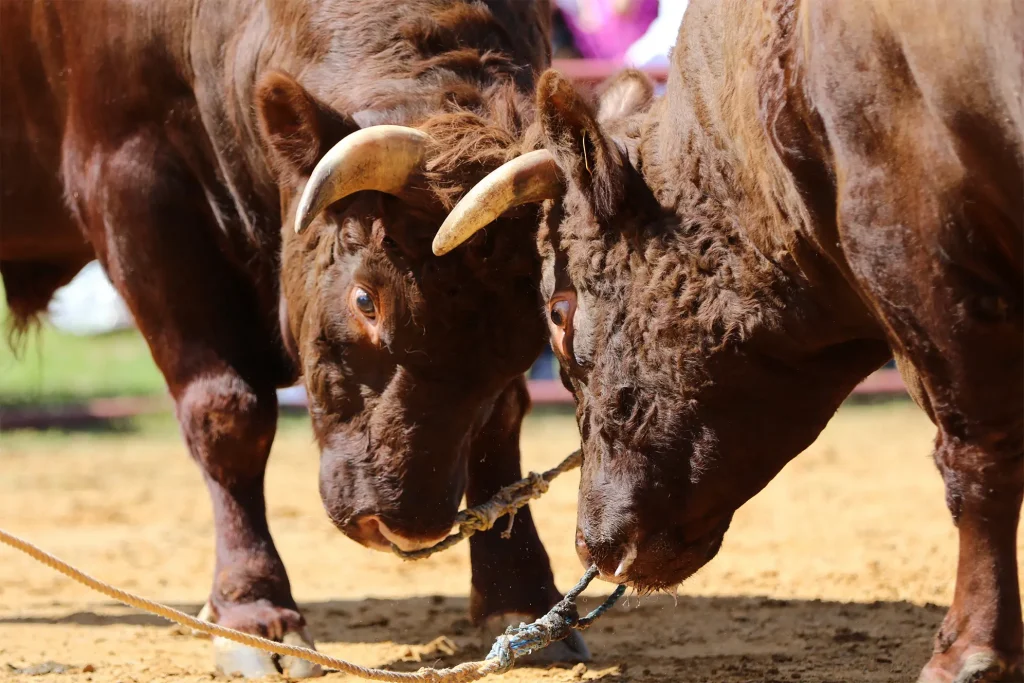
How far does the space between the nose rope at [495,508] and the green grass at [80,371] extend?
305 inches

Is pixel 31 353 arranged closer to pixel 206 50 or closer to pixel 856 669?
pixel 206 50

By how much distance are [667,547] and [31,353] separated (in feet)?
39.8

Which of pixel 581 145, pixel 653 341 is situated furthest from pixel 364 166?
pixel 653 341

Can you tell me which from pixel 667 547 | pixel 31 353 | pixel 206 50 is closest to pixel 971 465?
pixel 667 547

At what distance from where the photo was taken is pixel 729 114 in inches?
142

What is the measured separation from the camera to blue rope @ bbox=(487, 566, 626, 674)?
12.8 feet

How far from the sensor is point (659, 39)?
9.34 m

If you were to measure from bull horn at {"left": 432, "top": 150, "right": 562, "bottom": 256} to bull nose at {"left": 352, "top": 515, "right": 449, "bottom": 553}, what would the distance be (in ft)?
3.13

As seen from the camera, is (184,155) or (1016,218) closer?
(1016,218)

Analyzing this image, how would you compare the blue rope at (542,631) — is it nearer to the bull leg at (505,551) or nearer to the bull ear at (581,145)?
the bull leg at (505,551)

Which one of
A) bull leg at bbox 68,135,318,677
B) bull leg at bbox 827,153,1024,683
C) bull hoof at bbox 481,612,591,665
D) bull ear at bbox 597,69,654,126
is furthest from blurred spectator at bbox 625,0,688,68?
bull leg at bbox 827,153,1024,683

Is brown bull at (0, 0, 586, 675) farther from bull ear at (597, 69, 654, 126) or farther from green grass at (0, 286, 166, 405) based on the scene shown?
green grass at (0, 286, 166, 405)

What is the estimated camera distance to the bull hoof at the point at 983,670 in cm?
337

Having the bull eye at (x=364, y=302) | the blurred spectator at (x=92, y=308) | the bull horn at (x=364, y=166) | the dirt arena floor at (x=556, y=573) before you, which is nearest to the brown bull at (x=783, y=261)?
the bull horn at (x=364, y=166)
